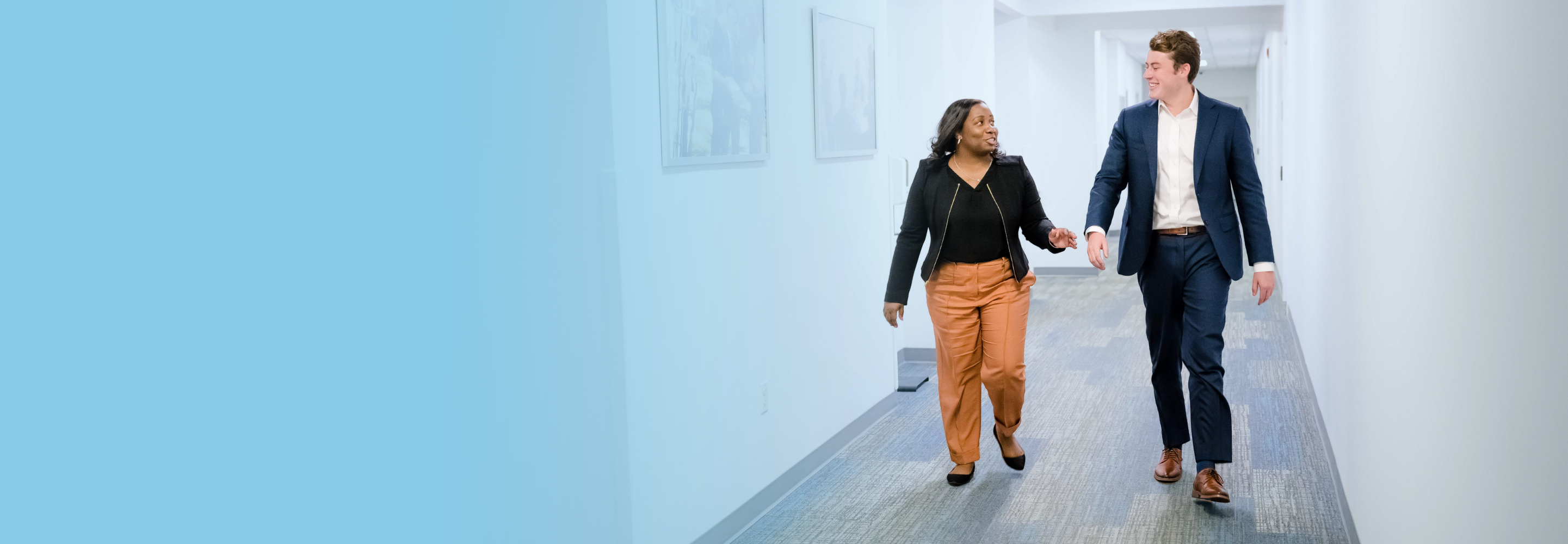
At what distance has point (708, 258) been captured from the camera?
11.2 ft

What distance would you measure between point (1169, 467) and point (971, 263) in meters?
0.94

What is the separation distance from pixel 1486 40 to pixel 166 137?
5.96ft

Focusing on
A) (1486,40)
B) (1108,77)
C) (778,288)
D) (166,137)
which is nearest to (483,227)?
(166,137)

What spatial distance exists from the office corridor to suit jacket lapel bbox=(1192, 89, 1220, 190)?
997 millimetres

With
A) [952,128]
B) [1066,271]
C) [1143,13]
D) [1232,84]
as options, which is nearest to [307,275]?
[952,128]

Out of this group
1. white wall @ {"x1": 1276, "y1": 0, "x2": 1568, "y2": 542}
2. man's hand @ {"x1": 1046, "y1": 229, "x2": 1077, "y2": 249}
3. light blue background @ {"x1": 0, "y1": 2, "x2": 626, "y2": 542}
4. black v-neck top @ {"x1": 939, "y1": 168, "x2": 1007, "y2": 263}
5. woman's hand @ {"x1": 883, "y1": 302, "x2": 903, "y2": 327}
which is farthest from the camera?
woman's hand @ {"x1": 883, "y1": 302, "x2": 903, "y2": 327}

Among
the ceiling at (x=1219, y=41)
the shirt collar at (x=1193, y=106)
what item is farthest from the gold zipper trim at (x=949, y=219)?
the ceiling at (x=1219, y=41)

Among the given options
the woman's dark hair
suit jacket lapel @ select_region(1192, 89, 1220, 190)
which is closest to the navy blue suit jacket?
suit jacket lapel @ select_region(1192, 89, 1220, 190)

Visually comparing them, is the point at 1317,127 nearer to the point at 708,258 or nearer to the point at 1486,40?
the point at 708,258

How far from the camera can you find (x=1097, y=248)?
3.47 m

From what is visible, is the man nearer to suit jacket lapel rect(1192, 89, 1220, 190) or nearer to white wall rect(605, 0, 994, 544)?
suit jacket lapel rect(1192, 89, 1220, 190)

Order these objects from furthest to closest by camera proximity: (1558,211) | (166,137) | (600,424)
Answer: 1. (600,424)
2. (166,137)
3. (1558,211)

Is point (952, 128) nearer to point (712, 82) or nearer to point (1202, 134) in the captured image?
point (1202, 134)

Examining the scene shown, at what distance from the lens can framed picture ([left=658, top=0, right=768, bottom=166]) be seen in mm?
3113
